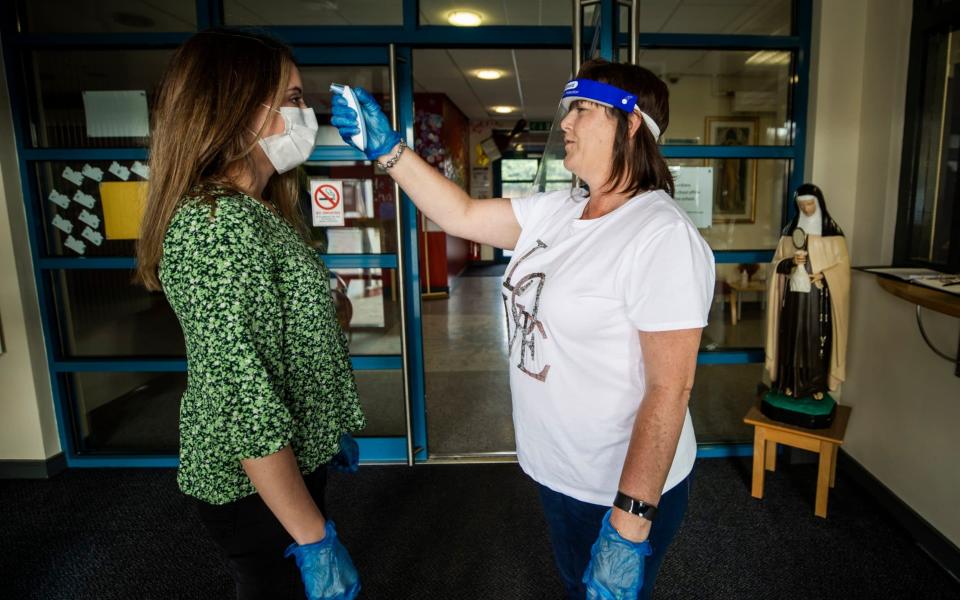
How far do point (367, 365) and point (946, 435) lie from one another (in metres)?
2.22

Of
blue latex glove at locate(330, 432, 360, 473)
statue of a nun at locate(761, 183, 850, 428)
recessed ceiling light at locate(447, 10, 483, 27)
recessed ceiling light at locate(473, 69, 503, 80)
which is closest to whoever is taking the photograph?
blue latex glove at locate(330, 432, 360, 473)

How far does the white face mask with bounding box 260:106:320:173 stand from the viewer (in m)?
0.98

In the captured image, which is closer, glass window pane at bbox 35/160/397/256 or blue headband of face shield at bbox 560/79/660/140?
blue headband of face shield at bbox 560/79/660/140

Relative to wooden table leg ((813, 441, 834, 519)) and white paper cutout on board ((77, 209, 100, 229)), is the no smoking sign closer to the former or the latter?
white paper cutout on board ((77, 209, 100, 229))

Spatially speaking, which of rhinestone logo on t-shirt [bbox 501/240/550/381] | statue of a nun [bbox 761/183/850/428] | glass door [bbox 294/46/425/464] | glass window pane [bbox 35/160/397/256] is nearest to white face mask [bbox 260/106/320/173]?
rhinestone logo on t-shirt [bbox 501/240/550/381]

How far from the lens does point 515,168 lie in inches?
425

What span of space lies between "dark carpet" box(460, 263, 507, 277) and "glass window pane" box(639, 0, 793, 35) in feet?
22.1

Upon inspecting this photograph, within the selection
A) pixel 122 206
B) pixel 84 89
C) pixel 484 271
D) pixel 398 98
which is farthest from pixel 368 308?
pixel 484 271

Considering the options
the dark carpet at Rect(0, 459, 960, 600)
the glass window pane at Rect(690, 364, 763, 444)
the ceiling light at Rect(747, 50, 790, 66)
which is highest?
the ceiling light at Rect(747, 50, 790, 66)

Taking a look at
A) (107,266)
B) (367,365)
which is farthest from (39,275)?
(367,365)

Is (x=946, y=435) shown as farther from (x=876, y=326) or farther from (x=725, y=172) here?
(x=725, y=172)

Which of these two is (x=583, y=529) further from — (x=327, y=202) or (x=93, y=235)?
(x=93, y=235)

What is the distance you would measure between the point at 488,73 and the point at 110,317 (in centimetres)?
431

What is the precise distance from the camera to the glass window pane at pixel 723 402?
2.93 metres
